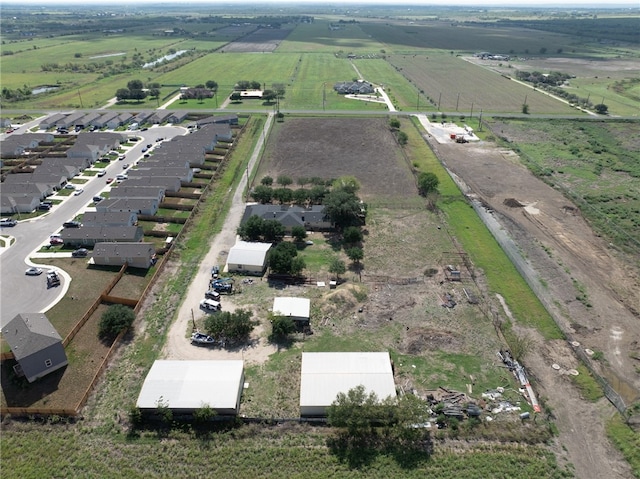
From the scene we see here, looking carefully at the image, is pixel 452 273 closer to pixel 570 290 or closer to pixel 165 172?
pixel 570 290

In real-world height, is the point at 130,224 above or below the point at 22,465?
above

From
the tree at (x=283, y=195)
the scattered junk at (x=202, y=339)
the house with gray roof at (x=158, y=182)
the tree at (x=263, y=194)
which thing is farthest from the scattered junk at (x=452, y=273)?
the house with gray roof at (x=158, y=182)

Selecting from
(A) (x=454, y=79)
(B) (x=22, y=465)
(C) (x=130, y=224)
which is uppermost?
(A) (x=454, y=79)

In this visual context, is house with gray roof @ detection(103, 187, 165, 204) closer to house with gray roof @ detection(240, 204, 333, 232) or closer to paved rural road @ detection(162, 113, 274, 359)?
paved rural road @ detection(162, 113, 274, 359)

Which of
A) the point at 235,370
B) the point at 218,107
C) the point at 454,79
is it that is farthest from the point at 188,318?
the point at 454,79

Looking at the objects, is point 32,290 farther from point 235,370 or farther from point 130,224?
point 235,370

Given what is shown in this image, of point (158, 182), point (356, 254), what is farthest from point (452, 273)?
point (158, 182)
